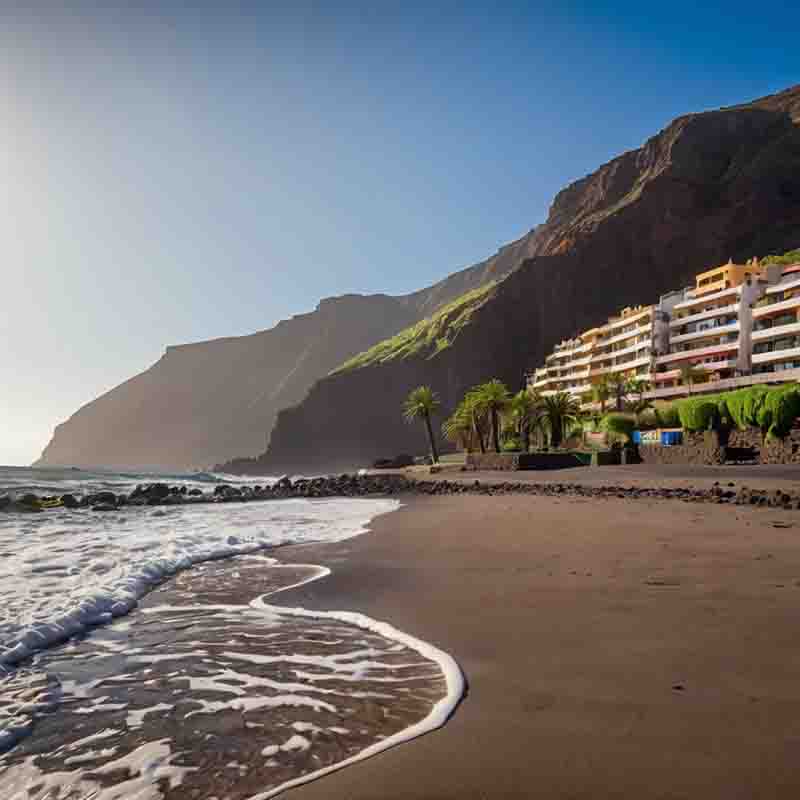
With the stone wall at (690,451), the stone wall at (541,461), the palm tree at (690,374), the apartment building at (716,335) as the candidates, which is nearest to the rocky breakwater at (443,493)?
the stone wall at (541,461)

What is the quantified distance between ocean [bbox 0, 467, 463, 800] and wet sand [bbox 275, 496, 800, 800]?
13.1 inches

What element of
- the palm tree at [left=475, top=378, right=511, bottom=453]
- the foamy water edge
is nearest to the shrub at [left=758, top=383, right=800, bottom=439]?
the palm tree at [left=475, top=378, right=511, bottom=453]

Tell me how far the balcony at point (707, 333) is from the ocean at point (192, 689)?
71.1 metres

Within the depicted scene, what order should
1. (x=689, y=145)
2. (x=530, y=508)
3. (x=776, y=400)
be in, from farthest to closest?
(x=689, y=145) → (x=776, y=400) → (x=530, y=508)

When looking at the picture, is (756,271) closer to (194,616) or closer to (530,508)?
(530,508)

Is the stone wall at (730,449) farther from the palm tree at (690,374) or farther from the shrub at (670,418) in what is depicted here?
the palm tree at (690,374)

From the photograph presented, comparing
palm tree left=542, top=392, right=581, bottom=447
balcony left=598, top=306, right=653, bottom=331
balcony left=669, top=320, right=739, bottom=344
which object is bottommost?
palm tree left=542, top=392, right=581, bottom=447

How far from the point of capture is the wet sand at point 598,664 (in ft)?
9.55

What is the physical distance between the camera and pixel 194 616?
6832mm

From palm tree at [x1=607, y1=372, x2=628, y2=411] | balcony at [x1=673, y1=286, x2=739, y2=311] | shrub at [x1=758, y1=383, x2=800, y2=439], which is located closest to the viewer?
shrub at [x1=758, y1=383, x2=800, y2=439]

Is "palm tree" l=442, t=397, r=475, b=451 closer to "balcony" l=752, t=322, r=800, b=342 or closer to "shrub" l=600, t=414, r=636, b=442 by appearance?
"shrub" l=600, t=414, r=636, b=442

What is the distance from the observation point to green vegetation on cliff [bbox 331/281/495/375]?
146 m

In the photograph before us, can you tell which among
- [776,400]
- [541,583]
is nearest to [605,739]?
[541,583]

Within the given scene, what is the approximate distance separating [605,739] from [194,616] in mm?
4966
